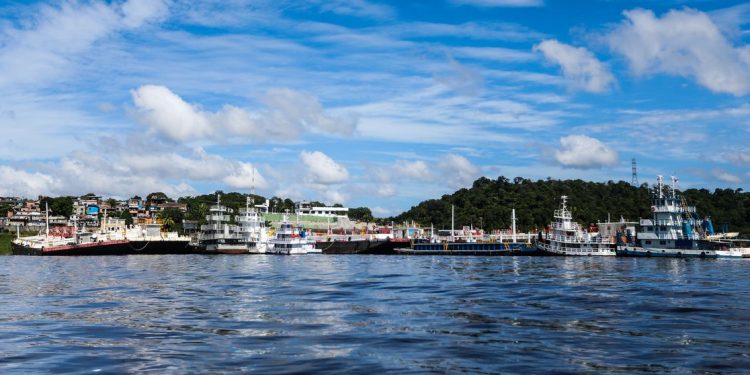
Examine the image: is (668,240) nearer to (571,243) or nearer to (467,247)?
(571,243)

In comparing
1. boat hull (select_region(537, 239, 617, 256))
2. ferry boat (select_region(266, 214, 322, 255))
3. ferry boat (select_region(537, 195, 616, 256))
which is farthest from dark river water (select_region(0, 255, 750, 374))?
ferry boat (select_region(266, 214, 322, 255))

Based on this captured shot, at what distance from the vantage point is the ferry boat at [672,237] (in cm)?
11556

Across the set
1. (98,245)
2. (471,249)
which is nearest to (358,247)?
(471,249)

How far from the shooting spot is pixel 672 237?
388ft

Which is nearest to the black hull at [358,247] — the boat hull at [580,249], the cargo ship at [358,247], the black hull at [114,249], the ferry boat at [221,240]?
the cargo ship at [358,247]

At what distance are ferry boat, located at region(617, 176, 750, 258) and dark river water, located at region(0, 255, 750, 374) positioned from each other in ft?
256

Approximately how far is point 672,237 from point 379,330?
107 meters

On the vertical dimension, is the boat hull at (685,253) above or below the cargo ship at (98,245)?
below

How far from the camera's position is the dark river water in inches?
756

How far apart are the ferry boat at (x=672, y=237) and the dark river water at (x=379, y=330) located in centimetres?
7818

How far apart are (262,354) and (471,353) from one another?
669 centimetres

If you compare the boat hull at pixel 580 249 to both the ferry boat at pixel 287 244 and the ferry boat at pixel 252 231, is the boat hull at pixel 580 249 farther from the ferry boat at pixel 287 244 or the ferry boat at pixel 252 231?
the ferry boat at pixel 252 231

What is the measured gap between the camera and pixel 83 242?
158 m

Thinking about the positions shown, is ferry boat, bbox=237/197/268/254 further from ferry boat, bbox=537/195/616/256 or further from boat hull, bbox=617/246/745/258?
boat hull, bbox=617/246/745/258
